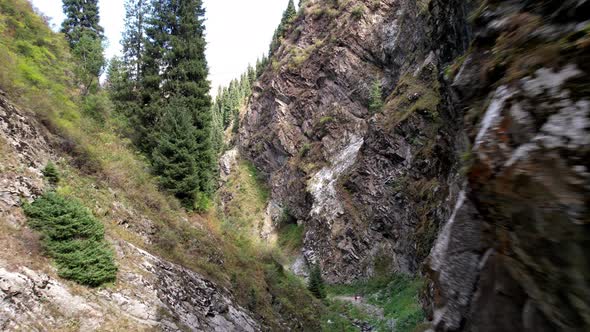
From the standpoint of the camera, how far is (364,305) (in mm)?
26219

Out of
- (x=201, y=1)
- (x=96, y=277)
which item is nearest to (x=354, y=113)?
(x=201, y=1)

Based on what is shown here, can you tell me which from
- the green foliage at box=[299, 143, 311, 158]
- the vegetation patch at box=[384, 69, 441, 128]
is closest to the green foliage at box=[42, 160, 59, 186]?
the vegetation patch at box=[384, 69, 441, 128]

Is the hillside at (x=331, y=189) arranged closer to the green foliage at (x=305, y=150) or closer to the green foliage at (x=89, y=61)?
the green foliage at (x=89, y=61)

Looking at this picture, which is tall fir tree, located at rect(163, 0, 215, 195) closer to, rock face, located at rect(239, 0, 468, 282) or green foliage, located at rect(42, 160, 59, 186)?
green foliage, located at rect(42, 160, 59, 186)

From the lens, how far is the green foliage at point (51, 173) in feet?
36.6

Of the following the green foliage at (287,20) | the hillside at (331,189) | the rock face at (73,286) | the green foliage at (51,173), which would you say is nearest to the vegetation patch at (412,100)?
the hillside at (331,189)

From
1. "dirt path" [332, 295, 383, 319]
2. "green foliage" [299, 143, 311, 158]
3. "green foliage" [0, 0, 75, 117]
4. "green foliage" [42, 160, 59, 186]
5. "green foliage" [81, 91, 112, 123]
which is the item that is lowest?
"dirt path" [332, 295, 383, 319]

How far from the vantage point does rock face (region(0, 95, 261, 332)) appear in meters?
8.01

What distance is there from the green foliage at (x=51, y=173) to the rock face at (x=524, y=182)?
1179 centimetres

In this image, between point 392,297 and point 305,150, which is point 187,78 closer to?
point 392,297

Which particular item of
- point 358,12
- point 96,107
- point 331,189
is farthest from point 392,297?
point 358,12

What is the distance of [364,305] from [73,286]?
2171 centimetres

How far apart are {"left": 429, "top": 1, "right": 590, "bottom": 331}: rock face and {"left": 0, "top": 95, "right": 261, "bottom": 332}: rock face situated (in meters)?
8.53

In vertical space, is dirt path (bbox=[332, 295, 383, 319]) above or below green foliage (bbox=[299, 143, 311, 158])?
below
